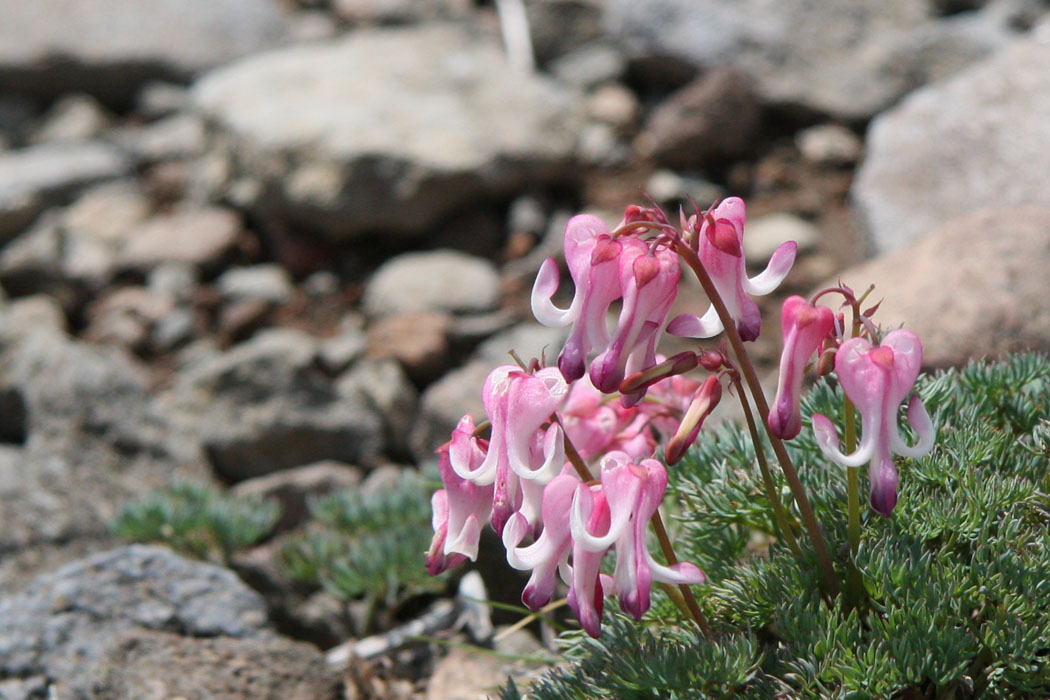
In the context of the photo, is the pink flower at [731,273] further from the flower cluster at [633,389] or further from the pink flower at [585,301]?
the pink flower at [585,301]

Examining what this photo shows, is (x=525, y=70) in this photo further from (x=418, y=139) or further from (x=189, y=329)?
(x=189, y=329)

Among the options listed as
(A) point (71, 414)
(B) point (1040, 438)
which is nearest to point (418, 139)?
(A) point (71, 414)

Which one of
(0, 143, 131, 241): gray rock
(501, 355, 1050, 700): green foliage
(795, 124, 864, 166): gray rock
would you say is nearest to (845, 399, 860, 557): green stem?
(501, 355, 1050, 700): green foliage

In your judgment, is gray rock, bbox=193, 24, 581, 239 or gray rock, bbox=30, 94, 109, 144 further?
gray rock, bbox=30, 94, 109, 144

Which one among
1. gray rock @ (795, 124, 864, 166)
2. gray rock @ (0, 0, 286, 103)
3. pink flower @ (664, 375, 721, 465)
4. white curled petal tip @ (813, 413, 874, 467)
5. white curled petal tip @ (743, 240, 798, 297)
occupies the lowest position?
gray rock @ (795, 124, 864, 166)

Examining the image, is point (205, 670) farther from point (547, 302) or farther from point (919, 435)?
point (919, 435)

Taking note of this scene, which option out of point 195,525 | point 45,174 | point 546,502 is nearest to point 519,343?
point 195,525

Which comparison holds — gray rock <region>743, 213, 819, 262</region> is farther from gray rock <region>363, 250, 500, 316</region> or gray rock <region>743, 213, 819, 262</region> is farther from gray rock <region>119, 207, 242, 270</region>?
gray rock <region>119, 207, 242, 270</region>
